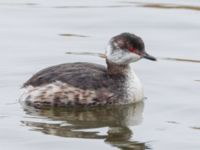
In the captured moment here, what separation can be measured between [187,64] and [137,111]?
2.33 meters

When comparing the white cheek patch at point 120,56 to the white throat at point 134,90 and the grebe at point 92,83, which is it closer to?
the grebe at point 92,83

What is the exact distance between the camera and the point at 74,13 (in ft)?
62.6

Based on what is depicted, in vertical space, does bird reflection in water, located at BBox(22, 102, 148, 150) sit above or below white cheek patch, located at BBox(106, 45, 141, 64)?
below

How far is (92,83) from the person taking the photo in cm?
1372

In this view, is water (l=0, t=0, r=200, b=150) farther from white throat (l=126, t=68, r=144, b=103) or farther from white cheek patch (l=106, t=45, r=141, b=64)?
white cheek patch (l=106, t=45, r=141, b=64)

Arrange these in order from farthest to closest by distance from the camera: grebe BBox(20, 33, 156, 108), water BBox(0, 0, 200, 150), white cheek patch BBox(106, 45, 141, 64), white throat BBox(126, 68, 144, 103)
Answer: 1. white cheek patch BBox(106, 45, 141, 64)
2. white throat BBox(126, 68, 144, 103)
3. grebe BBox(20, 33, 156, 108)
4. water BBox(0, 0, 200, 150)

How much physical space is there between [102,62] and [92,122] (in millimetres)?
3125

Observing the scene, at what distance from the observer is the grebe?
538 inches

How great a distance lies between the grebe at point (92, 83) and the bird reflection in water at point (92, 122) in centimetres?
13

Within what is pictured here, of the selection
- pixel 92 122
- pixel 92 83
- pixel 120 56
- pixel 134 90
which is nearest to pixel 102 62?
pixel 120 56

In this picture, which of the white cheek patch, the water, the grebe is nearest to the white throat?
the grebe

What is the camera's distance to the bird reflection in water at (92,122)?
12242mm

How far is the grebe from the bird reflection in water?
0.43 ft

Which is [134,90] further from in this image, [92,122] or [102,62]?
[102,62]
